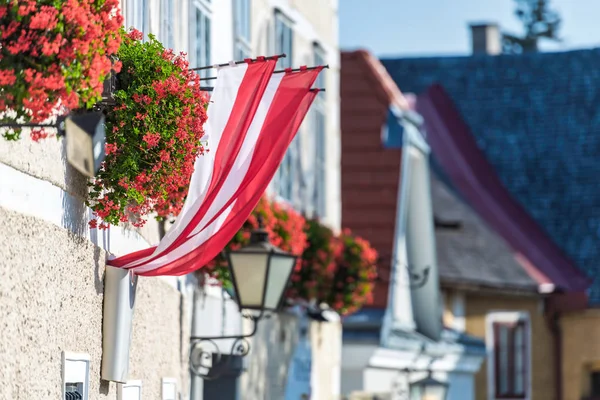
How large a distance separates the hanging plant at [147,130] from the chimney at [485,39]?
949 inches

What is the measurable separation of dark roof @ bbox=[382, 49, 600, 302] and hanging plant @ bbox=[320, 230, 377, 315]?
11.1m

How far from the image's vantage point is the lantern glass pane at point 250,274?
30.5ft

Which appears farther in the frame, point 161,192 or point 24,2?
point 161,192

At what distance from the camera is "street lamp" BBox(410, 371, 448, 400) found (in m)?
15.3

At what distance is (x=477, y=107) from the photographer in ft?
87.7

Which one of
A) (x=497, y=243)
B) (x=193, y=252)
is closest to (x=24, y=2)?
(x=193, y=252)

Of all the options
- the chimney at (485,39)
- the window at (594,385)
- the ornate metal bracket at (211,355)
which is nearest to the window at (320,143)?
the ornate metal bracket at (211,355)

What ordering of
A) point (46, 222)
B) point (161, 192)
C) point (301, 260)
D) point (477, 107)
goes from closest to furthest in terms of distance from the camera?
point (46, 222)
point (161, 192)
point (301, 260)
point (477, 107)

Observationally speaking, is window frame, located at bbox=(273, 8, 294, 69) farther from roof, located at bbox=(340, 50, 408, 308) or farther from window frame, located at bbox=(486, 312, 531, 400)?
window frame, located at bbox=(486, 312, 531, 400)

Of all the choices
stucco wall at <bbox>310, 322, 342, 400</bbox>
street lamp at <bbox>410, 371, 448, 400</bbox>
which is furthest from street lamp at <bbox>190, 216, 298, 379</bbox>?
street lamp at <bbox>410, 371, 448, 400</bbox>

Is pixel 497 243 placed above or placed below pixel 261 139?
above

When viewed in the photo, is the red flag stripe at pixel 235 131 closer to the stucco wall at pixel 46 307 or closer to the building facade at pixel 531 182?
the stucco wall at pixel 46 307

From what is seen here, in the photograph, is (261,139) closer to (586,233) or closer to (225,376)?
(225,376)

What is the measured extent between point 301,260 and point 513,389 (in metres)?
12.3
